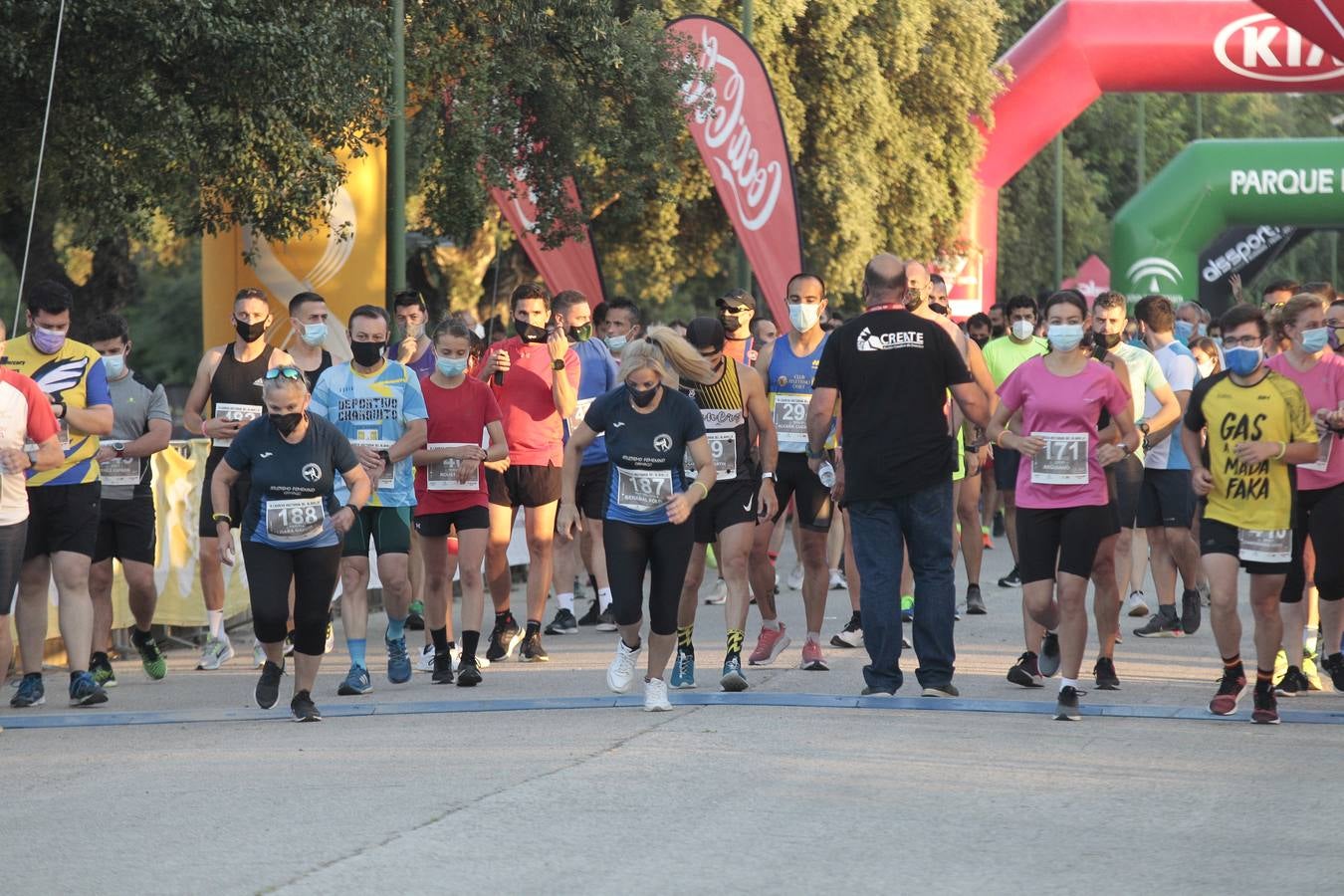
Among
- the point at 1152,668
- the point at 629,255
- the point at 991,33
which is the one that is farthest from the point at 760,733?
the point at 991,33

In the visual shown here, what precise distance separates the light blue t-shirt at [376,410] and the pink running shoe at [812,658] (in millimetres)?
2250

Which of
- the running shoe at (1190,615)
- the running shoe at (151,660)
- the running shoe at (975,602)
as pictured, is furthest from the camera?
the running shoe at (975,602)

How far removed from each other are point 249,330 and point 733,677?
3.40 m

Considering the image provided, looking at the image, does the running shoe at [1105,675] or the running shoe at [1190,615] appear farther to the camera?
the running shoe at [1190,615]

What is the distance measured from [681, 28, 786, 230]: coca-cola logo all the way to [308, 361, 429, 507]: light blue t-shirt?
30.0ft

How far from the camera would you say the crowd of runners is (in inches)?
386

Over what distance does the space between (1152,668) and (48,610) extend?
244 inches

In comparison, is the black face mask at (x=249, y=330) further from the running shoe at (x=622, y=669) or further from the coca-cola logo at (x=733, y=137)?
the coca-cola logo at (x=733, y=137)

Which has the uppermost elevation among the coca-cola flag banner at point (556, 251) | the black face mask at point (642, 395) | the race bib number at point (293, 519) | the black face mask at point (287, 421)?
the coca-cola flag banner at point (556, 251)

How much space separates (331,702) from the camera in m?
10.6

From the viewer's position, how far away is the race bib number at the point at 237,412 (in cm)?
1174

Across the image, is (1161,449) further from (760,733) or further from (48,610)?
(48,610)

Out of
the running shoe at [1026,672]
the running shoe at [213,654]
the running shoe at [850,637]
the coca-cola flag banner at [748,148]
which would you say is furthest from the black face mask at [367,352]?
the coca-cola flag banner at [748,148]

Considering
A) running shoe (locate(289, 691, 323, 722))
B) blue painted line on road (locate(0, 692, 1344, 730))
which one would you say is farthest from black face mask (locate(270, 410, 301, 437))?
blue painted line on road (locate(0, 692, 1344, 730))
